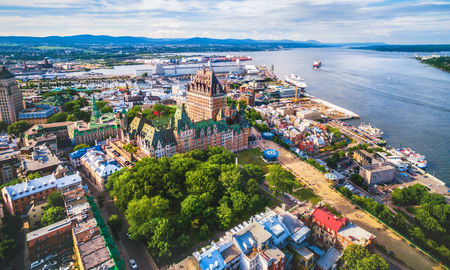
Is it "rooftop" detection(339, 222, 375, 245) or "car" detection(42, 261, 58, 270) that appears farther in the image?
"rooftop" detection(339, 222, 375, 245)

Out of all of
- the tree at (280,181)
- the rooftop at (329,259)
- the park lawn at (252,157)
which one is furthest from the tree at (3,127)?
the rooftop at (329,259)

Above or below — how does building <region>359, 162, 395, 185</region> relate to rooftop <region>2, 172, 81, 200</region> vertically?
below

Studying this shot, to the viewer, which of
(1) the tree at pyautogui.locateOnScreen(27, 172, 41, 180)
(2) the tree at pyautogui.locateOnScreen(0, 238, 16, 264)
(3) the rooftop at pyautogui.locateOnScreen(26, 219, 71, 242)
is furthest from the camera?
(1) the tree at pyautogui.locateOnScreen(27, 172, 41, 180)

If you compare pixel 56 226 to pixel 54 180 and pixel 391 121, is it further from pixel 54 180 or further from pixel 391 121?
pixel 391 121

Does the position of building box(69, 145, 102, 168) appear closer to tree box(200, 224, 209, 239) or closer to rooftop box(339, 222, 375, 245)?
tree box(200, 224, 209, 239)

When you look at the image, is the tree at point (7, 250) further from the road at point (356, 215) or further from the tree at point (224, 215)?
the road at point (356, 215)

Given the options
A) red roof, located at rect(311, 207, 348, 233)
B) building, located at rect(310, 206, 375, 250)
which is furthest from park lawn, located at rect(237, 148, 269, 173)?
building, located at rect(310, 206, 375, 250)

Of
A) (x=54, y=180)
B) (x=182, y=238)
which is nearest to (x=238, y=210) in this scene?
(x=182, y=238)
